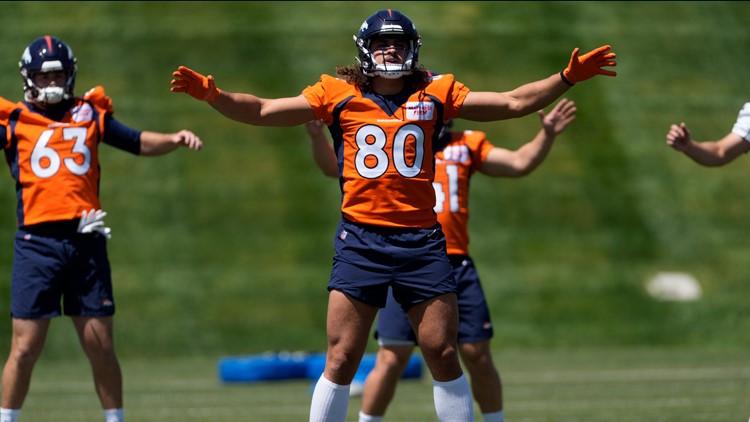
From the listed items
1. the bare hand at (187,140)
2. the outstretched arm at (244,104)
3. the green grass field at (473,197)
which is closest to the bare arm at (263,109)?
the outstretched arm at (244,104)

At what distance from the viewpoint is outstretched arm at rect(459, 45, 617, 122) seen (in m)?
6.39

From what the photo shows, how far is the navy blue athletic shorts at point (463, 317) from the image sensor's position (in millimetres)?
7805

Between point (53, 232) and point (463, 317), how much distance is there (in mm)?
2461

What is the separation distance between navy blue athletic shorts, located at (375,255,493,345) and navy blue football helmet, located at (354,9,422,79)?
1.89 meters

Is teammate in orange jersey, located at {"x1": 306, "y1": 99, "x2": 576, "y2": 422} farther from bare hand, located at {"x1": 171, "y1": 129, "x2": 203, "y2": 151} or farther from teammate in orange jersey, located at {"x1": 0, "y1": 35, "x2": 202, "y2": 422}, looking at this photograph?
teammate in orange jersey, located at {"x1": 0, "y1": 35, "x2": 202, "y2": 422}

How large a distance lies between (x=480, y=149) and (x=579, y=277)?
27.3ft

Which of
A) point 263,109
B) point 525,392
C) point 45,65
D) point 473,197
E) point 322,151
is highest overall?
point 45,65

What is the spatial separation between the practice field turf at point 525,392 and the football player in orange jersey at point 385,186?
10.3 ft

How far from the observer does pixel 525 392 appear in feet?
36.3

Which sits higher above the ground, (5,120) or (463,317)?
(5,120)

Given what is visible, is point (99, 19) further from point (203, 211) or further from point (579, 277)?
point (579, 277)

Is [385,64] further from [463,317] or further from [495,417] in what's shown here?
[495,417]

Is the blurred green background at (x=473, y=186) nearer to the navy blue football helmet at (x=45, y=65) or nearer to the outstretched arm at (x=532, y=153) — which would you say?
the outstretched arm at (x=532, y=153)

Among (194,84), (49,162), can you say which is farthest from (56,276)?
(194,84)
